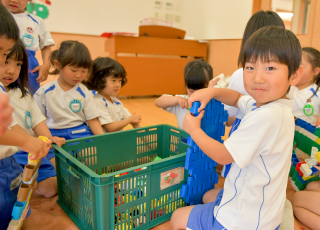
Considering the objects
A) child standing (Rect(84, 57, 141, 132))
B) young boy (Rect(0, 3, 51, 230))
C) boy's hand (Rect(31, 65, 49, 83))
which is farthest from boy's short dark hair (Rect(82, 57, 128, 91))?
young boy (Rect(0, 3, 51, 230))

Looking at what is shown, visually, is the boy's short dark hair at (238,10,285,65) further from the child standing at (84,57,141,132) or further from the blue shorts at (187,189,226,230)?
the child standing at (84,57,141,132)

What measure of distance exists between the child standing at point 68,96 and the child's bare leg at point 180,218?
69 cm

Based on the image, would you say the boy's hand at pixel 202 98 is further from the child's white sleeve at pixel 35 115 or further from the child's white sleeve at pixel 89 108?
the child's white sleeve at pixel 89 108

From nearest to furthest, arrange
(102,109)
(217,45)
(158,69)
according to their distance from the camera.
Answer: (102,109) < (158,69) < (217,45)

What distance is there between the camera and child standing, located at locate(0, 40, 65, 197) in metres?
0.81

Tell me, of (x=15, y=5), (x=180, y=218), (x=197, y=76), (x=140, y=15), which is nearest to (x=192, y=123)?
(x=180, y=218)

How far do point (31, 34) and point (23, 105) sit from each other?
2.33 feet

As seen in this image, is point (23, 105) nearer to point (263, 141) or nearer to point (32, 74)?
point (32, 74)

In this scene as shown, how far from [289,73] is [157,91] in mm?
2959

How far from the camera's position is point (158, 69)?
347 centimetres

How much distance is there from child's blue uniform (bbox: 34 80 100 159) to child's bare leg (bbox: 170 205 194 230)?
2.27ft

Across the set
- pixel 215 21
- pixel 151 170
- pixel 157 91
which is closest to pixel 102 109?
pixel 151 170

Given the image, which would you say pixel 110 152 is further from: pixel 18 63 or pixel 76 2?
pixel 76 2

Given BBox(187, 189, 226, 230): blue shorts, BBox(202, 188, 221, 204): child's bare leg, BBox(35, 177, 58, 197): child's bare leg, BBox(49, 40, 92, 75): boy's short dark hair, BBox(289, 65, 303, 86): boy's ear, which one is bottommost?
BBox(35, 177, 58, 197): child's bare leg
